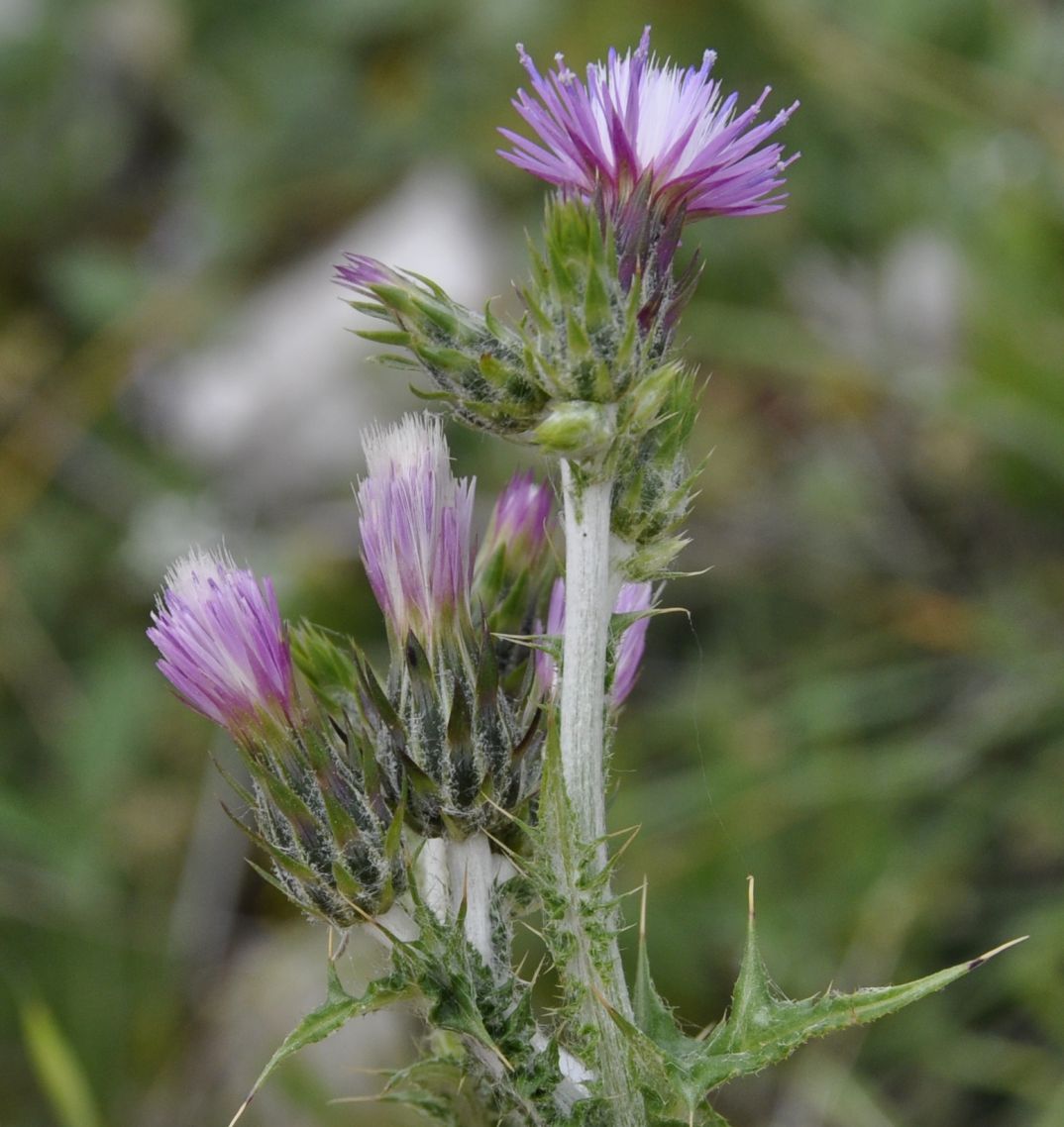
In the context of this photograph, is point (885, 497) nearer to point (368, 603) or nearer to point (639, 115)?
point (368, 603)

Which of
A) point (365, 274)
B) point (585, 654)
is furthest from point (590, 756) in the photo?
point (365, 274)

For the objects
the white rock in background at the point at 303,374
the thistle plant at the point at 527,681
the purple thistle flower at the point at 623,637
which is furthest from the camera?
the white rock in background at the point at 303,374

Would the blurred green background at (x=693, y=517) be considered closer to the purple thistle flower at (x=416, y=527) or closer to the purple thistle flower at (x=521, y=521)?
the purple thistle flower at (x=521, y=521)

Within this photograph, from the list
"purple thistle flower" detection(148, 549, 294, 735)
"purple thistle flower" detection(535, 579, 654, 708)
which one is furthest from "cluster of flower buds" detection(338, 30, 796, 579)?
"purple thistle flower" detection(148, 549, 294, 735)

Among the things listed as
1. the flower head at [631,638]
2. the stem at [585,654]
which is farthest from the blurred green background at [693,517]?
the stem at [585,654]

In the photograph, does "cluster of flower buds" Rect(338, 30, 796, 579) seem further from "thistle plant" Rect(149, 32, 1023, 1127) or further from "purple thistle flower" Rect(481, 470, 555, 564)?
"purple thistle flower" Rect(481, 470, 555, 564)

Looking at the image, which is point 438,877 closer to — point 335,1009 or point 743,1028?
point 335,1009
